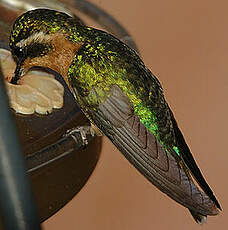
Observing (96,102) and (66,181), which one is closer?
(66,181)

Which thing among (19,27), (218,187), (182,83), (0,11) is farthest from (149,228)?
(19,27)

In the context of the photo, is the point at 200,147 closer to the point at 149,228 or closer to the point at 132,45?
the point at 149,228

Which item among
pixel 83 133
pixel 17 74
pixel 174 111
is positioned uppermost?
pixel 83 133

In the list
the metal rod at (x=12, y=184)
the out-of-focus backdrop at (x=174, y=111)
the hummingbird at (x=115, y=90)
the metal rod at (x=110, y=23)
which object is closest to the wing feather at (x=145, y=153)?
the hummingbird at (x=115, y=90)

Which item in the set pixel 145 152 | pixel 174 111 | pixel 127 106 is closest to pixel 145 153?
pixel 145 152

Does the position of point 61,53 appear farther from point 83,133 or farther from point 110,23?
point 83,133

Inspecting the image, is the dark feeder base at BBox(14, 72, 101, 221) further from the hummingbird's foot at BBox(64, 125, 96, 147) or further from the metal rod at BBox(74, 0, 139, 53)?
the metal rod at BBox(74, 0, 139, 53)

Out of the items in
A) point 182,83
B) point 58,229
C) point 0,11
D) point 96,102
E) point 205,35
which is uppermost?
point 96,102
